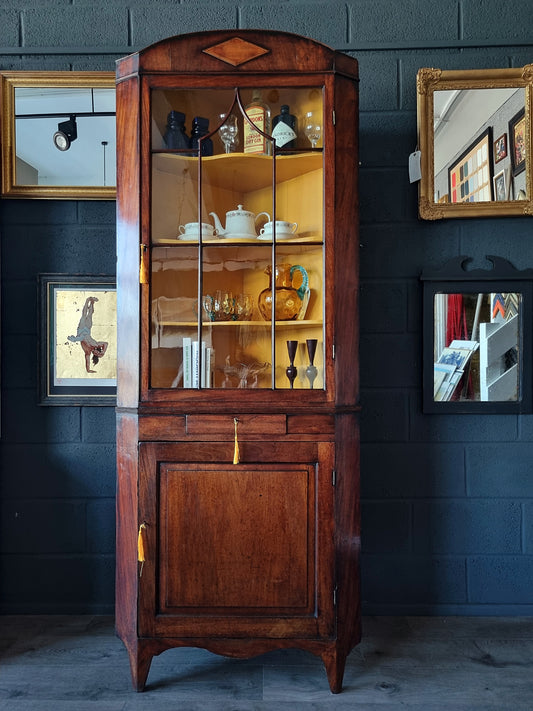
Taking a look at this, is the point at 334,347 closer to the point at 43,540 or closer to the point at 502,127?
the point at 502,127

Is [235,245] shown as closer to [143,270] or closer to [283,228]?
[283,228]

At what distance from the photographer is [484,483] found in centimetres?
216

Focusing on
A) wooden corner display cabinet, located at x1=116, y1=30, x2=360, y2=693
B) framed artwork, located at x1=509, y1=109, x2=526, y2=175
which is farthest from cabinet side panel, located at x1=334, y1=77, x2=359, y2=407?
framed artwork, located at x1=509, y1=109, x2=526, y2=175

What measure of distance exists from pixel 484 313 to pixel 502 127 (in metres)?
0.71

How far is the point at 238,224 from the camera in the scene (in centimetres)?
176

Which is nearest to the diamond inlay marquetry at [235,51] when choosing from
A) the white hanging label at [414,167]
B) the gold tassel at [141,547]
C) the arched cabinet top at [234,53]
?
the arched cabinet top at [234,53]

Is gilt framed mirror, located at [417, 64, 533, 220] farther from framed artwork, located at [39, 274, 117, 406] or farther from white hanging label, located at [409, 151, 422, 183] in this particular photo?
framed artwork, located at [39, 274, 117, 406]

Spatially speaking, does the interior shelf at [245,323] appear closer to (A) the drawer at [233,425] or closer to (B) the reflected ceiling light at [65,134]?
(A) the drawer at [233,425]

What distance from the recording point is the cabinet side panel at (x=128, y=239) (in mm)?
1700

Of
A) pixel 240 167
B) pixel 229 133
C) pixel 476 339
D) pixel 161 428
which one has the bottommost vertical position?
pixel 161 428

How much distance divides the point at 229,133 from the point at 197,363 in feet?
2.35

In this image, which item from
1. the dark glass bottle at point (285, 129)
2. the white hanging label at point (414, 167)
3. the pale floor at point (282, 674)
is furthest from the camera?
the white hanging label at point (414, 167)

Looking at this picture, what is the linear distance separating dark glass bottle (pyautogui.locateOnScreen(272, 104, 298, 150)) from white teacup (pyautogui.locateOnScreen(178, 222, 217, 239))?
1.08 ft

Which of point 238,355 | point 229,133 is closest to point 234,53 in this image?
point 229,133
